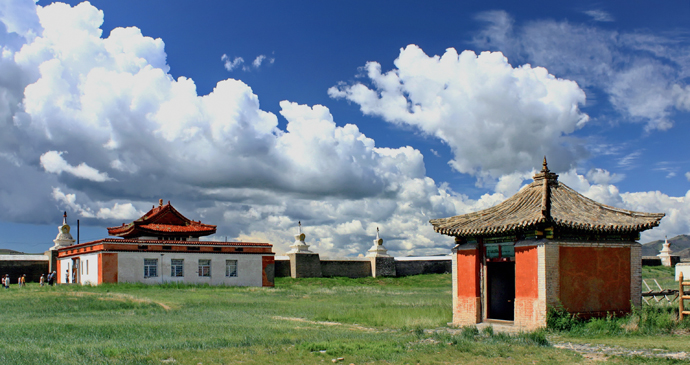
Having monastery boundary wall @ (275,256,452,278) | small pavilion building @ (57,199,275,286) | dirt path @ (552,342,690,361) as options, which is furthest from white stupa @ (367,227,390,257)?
dirt path @ (552,342,690,361)

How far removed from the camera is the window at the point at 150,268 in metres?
40.5

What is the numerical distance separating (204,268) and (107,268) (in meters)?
6.75

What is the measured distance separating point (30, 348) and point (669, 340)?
15.0m

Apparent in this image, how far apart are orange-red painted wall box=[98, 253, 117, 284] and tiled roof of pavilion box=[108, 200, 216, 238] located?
5.72 metres

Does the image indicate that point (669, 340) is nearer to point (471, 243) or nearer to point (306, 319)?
point (471, 243)

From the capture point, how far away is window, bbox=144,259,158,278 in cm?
4050

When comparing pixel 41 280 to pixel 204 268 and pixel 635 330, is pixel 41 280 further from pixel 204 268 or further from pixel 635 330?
pixel 635 330

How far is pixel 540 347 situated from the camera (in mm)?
13297

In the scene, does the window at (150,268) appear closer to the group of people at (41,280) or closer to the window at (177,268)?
the window at (177,268)

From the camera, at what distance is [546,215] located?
16.7 metres

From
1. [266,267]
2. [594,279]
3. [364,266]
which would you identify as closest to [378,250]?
[364,266]

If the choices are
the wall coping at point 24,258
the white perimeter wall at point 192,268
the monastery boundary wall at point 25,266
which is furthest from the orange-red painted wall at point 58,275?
the white perimeter wall at point 192,268

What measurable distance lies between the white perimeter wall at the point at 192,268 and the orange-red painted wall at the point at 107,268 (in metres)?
0.32

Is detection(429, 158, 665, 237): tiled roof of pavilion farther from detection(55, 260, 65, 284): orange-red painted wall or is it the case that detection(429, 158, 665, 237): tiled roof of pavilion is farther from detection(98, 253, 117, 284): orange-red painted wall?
detection(55, 260, 65, 284): orange-red painted wall
